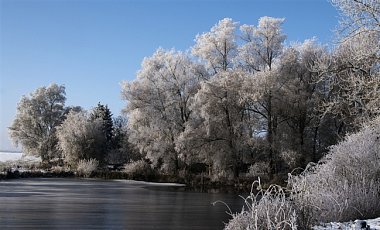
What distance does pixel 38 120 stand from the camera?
2352 inches

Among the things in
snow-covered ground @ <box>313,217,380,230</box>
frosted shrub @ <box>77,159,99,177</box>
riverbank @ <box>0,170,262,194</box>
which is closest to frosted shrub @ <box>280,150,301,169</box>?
riverbank @ <box>0,170,262,194</box>

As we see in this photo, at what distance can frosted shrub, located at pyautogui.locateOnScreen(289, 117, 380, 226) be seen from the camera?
34.9 feet

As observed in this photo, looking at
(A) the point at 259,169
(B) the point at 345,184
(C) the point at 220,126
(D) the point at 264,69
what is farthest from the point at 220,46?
(B) the point at 345,184

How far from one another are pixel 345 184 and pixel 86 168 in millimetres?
34370

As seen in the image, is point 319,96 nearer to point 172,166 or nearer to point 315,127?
point 315,127

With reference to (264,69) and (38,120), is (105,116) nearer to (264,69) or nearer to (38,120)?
(38,120)

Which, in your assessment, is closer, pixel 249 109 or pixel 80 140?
pixel 249 109

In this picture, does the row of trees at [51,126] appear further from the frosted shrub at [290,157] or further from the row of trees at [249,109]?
the frosted shrub at [290,157]

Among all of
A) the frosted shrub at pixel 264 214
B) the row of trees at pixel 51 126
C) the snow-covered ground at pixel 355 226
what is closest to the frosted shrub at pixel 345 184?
the snow-covered ground at pixel 355 226

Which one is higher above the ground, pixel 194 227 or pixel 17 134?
pixel 17 134

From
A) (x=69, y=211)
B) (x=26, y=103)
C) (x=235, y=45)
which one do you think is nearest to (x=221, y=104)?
(x=235, y=45)

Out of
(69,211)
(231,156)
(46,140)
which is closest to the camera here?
(69,211)

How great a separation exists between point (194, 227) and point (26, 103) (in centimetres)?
5129

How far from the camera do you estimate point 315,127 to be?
3778 cm
